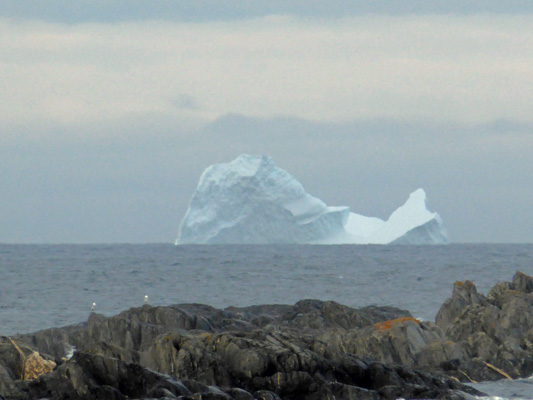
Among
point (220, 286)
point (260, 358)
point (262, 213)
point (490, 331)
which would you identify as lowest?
point (220, 286)

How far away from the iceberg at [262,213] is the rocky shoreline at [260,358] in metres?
78.5

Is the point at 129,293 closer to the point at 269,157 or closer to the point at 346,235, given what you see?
the point at 269,157

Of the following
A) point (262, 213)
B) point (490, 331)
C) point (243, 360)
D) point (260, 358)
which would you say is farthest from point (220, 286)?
point (262, 213)

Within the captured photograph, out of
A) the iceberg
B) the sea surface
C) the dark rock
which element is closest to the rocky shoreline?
the dark rock

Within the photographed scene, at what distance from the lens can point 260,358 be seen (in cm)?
1675

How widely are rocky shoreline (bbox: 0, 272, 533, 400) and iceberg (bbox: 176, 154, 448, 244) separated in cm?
7849

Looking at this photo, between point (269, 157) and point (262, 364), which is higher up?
point (269, 157)

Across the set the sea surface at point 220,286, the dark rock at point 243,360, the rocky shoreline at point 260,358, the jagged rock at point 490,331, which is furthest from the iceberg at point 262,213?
the dark rock at point 243,360

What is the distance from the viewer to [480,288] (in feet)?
169

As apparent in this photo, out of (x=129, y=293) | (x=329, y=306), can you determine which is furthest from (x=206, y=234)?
(x=329, y=306)

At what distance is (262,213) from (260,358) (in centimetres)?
9057

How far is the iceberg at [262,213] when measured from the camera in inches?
4112

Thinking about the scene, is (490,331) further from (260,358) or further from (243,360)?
(243,360)

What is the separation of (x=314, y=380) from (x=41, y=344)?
326 inches
